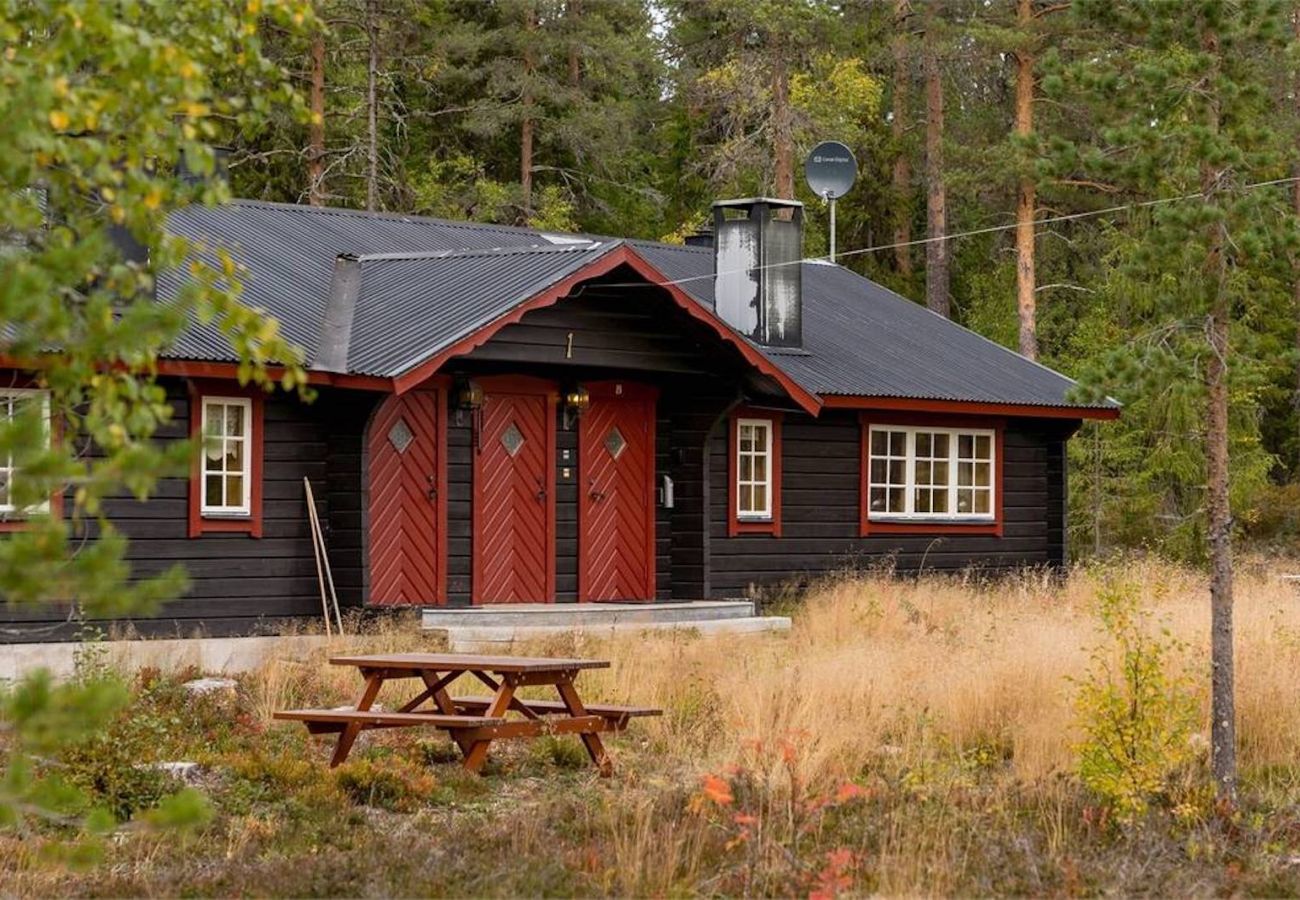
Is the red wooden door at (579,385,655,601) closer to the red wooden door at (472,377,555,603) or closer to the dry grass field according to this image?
the red wooden door at (472,377,555,603)

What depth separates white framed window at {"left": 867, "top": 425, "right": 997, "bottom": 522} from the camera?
894 inches

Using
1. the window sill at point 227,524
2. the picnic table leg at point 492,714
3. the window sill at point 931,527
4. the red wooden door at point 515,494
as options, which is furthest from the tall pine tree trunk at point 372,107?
the picnic table leg at point 492,714

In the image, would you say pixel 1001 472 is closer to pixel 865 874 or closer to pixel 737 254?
pixel 737 254

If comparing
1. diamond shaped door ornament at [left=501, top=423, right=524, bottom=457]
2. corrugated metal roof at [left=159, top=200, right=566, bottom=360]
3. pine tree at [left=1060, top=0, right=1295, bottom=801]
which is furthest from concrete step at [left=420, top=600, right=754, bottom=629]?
pine tree at [left=1060, top=0, right=1295, bottom=801]

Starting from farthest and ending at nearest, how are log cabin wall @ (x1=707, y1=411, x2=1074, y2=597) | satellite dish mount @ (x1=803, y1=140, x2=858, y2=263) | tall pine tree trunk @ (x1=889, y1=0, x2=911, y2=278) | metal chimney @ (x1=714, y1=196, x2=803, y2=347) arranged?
tall pine tree trunk @ (x1=889, y1=0, x2=911, y2=278) → satellite dish mount @ (x1=803, y1=140, x2=858, y2=263) → metal chimney @ (x1=714, y1=196, x2=803, y2=347) → log cabin wall @ (x1=707, y1=411, x2=1074, y2=597)

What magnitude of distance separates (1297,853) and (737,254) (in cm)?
1374

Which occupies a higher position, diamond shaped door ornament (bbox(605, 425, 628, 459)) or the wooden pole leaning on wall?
diamond shaped door ornament (bbox(605, 425, 628, 459))

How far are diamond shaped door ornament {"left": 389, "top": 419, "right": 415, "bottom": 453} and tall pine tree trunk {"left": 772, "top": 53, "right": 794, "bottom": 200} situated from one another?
17.0 meters

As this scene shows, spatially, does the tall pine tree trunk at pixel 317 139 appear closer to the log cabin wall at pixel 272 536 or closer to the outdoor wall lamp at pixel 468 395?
the outdoor wall lamp at pixel 468 395

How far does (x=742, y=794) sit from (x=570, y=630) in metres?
7.47


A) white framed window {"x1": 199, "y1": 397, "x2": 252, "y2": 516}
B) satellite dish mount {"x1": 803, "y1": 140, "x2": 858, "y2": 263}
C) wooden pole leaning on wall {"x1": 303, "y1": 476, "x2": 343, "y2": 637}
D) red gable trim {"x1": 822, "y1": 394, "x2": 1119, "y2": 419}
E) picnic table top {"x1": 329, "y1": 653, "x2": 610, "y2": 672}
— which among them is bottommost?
picnic table top {"x1": 329, "y1": 653, "x2": 610, "y2": 672}

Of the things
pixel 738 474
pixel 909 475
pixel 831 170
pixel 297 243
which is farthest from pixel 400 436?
pixel 831 170

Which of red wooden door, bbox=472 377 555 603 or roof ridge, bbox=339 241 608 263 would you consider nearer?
red wooden door, bbox=472 377 555 603

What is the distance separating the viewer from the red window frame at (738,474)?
2112 cm
